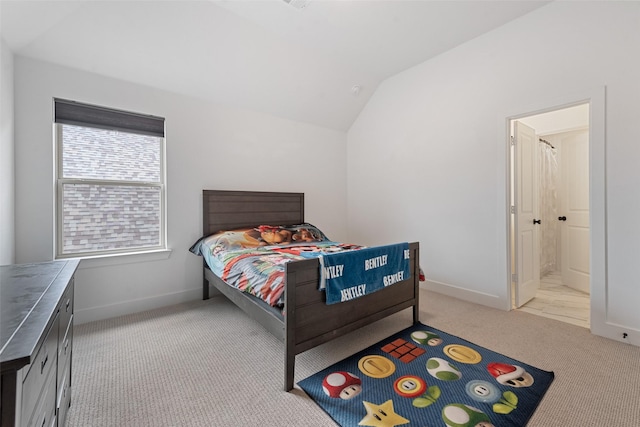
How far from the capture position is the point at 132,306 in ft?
9.16

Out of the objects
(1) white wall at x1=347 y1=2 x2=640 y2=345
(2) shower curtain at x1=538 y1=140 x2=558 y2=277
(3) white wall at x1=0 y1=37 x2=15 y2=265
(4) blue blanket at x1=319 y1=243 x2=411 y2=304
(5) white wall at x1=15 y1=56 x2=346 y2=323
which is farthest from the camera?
(2) shower curtain at x1=538 y1=140 x2=558 y2=277

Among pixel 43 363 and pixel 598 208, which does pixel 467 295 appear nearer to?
pixel 598 208

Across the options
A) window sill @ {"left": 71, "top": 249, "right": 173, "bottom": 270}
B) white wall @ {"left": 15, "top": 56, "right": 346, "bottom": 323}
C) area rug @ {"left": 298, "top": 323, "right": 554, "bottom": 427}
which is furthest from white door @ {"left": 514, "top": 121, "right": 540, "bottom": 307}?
window sill @ {"left": 71, "top": 249, "right": 173, "bottom": 270}

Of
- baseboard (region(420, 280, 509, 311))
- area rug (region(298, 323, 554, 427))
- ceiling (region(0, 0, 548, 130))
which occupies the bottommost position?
area rug (region(298, 323, 554, 427))

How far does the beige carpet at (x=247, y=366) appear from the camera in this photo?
1.47 m

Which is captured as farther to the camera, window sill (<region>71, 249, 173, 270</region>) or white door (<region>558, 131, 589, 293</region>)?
white door (<region>558, 131, 589, 293</region>)

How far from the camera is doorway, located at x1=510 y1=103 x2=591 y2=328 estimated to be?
2920 mm

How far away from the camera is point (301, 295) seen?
1711 mm

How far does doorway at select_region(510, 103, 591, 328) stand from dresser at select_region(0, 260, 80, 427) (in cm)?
352

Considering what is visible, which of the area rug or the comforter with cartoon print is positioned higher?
the comforter with cartoon print

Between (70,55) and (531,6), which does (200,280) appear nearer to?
(70,55)

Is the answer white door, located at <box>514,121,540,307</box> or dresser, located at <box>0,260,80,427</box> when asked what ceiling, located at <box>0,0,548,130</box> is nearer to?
white door, located at <box>514,121,540,307</box>

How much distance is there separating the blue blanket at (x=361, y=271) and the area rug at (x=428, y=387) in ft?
1.56

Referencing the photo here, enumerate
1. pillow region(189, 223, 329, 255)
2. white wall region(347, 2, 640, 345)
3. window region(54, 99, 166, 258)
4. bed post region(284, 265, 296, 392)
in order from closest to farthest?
bed post region(284, 265, 296, 392), white wall region(347, 2, 640, 345), window region(54, 99, 166, 258), pillow region(189, 223, 329, 255)
